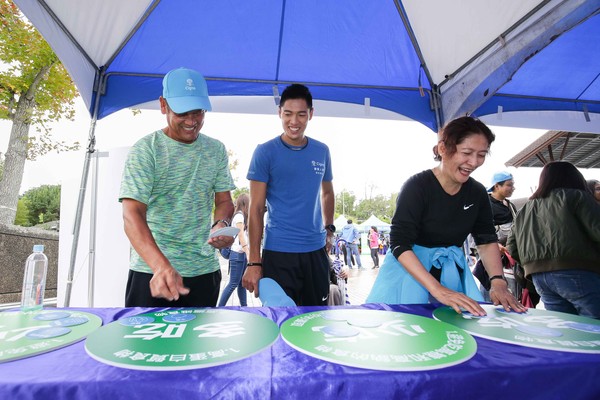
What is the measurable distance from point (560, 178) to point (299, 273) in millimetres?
1718

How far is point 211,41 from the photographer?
101 inches

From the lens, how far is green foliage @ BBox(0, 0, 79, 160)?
20.5 ft

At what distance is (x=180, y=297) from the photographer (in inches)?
52.2

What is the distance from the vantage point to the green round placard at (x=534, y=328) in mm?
748

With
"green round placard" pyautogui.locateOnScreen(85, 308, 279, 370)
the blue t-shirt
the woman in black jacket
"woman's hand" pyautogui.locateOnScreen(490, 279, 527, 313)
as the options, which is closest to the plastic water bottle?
"green round placard" pyautogui.locateOnScreen(85, 308, 279, 370)

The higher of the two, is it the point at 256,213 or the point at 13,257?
the point at 256,213

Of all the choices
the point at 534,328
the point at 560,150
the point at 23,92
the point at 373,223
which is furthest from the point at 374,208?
the point at 534,328

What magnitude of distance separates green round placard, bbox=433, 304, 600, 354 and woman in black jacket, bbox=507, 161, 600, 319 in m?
1.17

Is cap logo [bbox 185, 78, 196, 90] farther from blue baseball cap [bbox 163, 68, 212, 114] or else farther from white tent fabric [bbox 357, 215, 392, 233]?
white tent fabric [bbox 357, 215, 392, 233]

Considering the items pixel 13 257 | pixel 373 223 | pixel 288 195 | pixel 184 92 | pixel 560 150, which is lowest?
pixel 13 257

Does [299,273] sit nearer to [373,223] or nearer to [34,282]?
[34,282]

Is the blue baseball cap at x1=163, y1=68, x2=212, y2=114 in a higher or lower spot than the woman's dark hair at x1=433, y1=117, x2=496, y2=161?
higher

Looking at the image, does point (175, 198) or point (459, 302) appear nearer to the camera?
point (459, 302)

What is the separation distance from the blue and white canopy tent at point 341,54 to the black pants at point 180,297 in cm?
154
